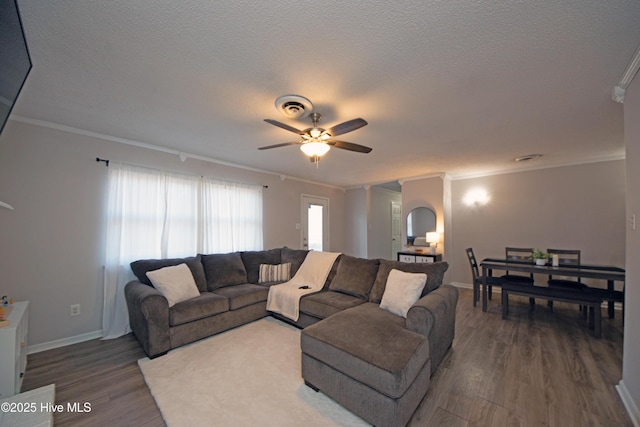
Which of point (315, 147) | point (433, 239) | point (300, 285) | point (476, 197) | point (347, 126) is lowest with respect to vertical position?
point (300, 285)

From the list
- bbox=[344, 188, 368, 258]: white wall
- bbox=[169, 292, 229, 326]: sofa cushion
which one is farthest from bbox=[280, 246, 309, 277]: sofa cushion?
bbox=[344, 188, 368, 258]: white wall

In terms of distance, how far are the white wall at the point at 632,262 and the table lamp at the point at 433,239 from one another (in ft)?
10.6

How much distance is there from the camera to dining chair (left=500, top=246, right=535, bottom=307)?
3867 mm

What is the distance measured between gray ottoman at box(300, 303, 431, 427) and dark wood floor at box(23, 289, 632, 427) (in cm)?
33

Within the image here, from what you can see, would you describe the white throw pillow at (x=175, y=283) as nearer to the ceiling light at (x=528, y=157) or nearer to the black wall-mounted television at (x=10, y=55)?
the black wall-mounted television at (x=10, y=55)

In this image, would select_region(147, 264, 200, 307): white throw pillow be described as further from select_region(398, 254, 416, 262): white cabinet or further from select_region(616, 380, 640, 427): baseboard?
select_region(398, 254, 416, 262): white cabinet

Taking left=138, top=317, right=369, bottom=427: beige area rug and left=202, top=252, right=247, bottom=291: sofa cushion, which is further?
left=202, top=252, right=247, bottom=291: sofa cushion

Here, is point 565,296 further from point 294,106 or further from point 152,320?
point 152,320

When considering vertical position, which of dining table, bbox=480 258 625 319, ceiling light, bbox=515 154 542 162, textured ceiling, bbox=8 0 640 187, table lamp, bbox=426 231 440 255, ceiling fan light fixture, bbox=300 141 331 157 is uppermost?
textured ceiling, bbox=8 0 640 187

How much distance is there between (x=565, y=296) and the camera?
3209 mm

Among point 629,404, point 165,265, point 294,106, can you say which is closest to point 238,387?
point 165,265

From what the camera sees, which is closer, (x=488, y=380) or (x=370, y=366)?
(x=370, y=366)

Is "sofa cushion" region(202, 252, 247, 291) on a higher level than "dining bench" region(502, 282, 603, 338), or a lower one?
higher

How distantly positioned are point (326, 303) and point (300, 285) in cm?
72
